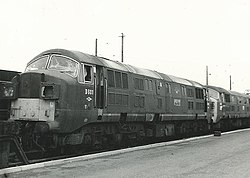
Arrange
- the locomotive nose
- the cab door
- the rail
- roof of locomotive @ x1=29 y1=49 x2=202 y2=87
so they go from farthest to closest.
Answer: the cab door < roof of locomotive @ x1=29 y1=49 x2=202 y2=87 < the locomotive nose < the rail

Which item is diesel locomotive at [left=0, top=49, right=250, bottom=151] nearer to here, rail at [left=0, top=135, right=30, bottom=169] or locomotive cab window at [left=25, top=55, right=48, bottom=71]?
locomotive cab window at [left=25, top=55, right=48, bottom=71]

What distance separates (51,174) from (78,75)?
4.27m

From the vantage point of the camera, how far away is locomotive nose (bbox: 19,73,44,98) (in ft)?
33.7

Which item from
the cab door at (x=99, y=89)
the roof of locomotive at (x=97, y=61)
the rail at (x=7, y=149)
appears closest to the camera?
the rail at (x=7, y=149)

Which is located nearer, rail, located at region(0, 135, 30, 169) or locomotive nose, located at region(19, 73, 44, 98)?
rail, located at region(0, 135, 30, 169)

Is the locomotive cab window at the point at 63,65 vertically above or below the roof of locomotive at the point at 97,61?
below

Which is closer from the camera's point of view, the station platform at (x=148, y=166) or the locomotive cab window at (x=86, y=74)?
the station platform at (x=148, y=166)

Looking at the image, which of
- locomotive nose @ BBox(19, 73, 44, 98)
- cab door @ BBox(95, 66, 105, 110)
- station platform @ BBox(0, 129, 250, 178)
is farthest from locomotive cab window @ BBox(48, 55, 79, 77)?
station platform @ BBox(0, 129, 250, 178)

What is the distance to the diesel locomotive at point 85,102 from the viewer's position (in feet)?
33.8

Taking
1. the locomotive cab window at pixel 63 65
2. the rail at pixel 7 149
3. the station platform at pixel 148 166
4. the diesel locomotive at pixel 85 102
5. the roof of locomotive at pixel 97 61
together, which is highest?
the roof of locomotive at pixel 97 61

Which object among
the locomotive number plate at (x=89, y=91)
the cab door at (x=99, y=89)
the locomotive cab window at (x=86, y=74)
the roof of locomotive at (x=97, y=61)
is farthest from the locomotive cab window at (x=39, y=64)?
the cab door at (x=99, y=89)

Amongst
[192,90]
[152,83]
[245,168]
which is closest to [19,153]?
[245,168]

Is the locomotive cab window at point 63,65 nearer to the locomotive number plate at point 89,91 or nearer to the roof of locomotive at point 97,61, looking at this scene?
the roof of locomotive at point 97,61

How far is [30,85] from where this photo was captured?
1033cm
